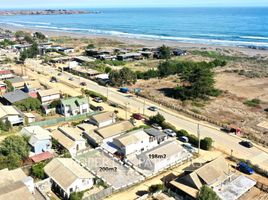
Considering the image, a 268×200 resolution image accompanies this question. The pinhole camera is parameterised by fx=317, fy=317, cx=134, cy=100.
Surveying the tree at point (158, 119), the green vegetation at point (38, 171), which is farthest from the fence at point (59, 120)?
the green vegetation at point (38, 171)

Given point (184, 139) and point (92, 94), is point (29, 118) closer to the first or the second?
point (92, 94)

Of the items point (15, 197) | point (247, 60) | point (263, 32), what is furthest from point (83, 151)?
point (263, 32)

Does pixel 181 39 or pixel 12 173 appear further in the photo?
pixel 181 39

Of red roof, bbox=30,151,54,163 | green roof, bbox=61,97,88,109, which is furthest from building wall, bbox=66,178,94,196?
green roof, bbox=61,97,88,109

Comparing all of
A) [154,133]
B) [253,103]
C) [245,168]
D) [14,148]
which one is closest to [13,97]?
[14,148]

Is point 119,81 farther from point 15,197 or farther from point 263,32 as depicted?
point 263,32

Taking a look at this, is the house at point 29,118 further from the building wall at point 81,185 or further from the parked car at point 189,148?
the parked car at point 189,148

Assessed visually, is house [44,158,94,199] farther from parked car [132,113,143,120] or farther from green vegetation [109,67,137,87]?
green vegetation [109,67,137,87]
